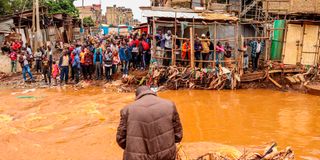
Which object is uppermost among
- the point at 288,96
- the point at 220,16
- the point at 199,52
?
the point at 220,16

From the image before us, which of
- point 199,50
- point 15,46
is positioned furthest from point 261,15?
point 15,46

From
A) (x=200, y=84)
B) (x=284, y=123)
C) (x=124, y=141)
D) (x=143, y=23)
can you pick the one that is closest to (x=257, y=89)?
(x=200, y=84)

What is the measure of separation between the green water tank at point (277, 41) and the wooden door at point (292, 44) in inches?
10.8

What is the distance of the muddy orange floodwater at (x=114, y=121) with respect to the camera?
25.8ft

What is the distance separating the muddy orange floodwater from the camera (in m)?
7.86

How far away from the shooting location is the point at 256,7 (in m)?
21.9

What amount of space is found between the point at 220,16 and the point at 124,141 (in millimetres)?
13443

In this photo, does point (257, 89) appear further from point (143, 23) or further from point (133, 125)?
point (133, 125)

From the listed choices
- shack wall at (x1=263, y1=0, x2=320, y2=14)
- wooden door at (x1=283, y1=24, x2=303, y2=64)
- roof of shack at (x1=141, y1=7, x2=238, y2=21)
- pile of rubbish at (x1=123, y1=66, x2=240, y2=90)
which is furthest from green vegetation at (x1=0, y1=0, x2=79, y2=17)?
wooden door at (x1=283, y1=24, x2=303, y2=64)

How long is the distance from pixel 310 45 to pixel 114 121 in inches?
421

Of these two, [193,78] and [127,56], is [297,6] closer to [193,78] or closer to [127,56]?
[193,78]

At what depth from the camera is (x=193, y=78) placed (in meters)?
14.4

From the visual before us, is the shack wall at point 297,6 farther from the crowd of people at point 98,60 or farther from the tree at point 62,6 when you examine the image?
the tree at point 62,6

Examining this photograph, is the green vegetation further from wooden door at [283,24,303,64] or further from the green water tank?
wooden door at [283,24,303,64]
